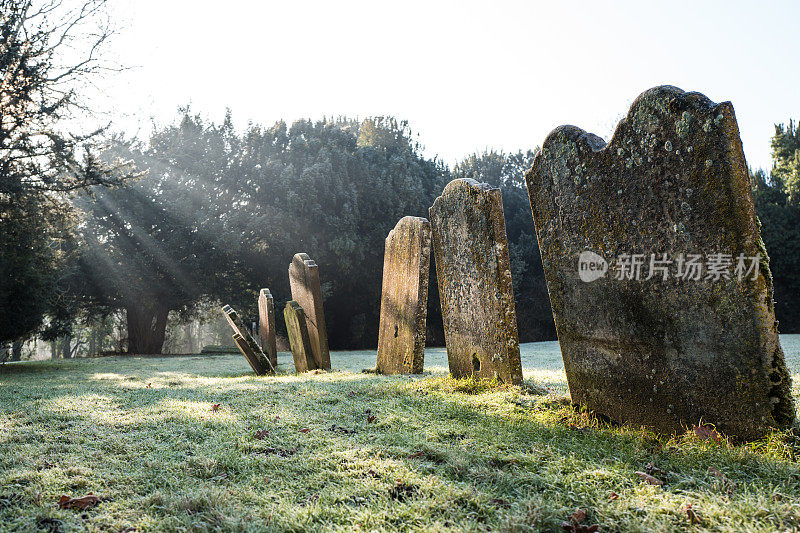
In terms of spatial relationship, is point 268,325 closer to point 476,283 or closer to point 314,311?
point 314,311

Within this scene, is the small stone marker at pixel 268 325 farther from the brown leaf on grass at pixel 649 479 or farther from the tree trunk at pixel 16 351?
the tree trunk at pixel 16 351

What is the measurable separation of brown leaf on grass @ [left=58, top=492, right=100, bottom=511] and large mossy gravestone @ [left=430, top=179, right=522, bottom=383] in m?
3.58

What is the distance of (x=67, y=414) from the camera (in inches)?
178

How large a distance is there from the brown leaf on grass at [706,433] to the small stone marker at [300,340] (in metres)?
7.07

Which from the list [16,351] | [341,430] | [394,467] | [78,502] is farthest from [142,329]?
[394,467]

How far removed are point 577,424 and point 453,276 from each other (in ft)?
7.84

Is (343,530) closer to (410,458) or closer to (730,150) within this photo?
(410,458)

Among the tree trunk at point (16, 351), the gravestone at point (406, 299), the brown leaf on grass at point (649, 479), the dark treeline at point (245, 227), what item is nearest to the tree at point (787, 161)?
the dark treeline at point (245, 227)

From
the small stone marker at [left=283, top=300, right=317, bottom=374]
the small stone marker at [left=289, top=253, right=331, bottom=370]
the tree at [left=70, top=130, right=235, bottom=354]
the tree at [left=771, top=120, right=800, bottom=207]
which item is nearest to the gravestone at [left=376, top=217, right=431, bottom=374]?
the small stone marker at [left=289, top=253, right=331, bottom=370]

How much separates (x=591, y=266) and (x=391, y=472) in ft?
6.77

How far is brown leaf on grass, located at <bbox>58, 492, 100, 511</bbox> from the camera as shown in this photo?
2369 millimetres

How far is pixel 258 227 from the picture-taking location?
20.8 m

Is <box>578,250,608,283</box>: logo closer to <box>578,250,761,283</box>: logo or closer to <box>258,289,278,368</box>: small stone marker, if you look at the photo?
<box>578,250,761,283</box>: logo

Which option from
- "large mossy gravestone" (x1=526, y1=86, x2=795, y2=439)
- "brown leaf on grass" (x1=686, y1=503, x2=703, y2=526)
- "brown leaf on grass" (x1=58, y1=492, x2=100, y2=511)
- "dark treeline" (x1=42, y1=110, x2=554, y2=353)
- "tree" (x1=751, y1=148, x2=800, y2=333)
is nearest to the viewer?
"brown leaf on grass" (x1=686, y1=503, x2=703, y2=526)
